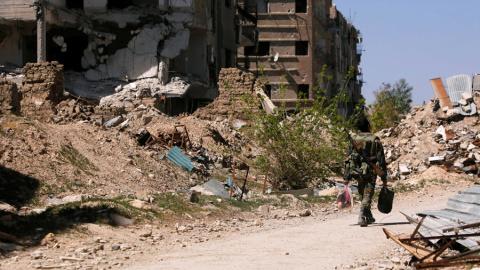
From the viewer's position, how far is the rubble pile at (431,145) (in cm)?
2111

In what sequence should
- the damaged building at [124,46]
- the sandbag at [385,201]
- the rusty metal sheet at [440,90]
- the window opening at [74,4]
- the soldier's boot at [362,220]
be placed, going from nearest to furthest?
the soldier's boot at [362,220] → the sandbag at [385,201] → the rusty metal sheet at [440,90] → the damaged building at [124,46] → the window opening at [74,4]

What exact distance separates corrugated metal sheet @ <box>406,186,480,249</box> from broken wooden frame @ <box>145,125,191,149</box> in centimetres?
1203

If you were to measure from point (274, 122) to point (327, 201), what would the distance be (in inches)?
108

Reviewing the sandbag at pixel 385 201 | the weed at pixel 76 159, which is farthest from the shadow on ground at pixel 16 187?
the sandbag at pixel 385 201

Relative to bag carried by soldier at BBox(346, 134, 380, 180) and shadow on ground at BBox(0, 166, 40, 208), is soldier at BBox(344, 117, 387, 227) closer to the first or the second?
bag carried by soldier at BBox(346, 134, 380, 180)

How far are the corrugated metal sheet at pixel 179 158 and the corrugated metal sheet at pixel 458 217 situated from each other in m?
10.4

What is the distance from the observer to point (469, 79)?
77.5 ft

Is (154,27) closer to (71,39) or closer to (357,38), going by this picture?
(71,39)

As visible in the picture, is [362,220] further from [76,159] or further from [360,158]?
[76,159]

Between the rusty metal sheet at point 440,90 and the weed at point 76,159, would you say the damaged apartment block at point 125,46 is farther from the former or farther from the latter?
the weed at point 76,159

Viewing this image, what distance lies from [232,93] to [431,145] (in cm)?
734

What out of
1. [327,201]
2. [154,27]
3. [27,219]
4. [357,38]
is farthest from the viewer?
[357,38]

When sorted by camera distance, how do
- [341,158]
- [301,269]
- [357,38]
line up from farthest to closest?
[357,38] → [341,158] → [301,269]

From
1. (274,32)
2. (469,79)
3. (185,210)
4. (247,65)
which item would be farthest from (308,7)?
(185,210)
